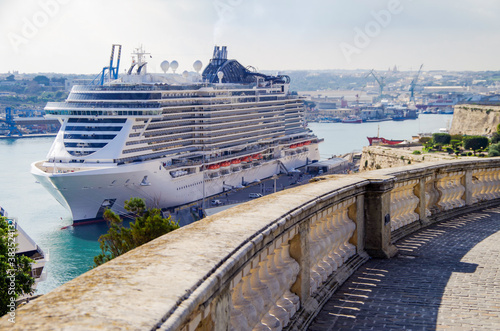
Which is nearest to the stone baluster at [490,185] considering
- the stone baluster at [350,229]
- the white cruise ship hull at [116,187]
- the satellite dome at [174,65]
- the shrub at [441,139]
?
the stone baluster at [350,229]

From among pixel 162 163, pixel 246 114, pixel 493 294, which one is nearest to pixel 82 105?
pixel 162 163

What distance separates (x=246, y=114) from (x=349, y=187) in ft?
137

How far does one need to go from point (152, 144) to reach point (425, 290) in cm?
3209

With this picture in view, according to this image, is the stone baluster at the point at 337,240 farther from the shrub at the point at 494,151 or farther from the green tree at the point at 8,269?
the shrub at the point at 494,151

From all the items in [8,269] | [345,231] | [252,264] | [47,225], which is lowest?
[47,225]

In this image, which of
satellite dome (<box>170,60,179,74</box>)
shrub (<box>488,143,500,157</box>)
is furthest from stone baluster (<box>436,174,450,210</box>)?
satellite dome (<box>170,60,179,74</box>)

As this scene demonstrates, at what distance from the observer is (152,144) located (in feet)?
117

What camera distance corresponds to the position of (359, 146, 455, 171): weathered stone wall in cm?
2960

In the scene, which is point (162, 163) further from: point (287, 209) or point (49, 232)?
point (287, 209)

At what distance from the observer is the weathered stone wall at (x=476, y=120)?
158ft

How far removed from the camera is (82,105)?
1368 inches

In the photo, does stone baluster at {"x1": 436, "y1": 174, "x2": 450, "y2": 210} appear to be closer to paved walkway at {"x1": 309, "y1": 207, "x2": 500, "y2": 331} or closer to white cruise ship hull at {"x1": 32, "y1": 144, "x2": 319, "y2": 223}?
paved walkway at {"x1": 309, "y1": 207, "x2": 500, "y2": 331}

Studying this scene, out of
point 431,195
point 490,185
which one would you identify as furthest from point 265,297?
point 490,185

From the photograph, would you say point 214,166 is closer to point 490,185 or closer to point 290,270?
point 490,185
